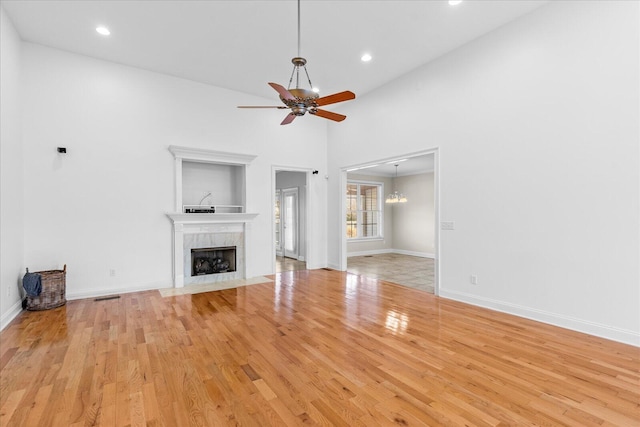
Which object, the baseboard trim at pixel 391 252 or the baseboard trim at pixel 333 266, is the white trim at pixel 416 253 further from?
the baseboard trim at pixel 333 266

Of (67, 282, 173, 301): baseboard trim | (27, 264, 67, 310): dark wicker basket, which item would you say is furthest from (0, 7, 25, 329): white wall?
(67, 282, 173, 301): baseboard trim

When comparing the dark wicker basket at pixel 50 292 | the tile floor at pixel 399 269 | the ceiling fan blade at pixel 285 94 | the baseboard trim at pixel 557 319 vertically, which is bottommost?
the tile floor at pixel 399 269

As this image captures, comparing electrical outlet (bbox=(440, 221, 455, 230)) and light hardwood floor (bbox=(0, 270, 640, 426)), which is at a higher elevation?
electrical outlet (bbox=(440, 221, 455, 230))

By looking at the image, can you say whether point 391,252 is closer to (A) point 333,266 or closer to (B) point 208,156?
(A) point 333,266

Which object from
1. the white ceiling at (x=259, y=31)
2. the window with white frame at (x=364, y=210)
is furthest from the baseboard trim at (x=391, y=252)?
the white ceiling at (x=259, y=31)

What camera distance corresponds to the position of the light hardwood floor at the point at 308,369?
201 centimetres

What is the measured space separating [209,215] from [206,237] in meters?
0.45

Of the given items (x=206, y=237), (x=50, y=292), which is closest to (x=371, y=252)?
(x=206, y=237)

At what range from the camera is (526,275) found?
3873mm

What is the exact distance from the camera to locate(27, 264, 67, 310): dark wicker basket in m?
4.18

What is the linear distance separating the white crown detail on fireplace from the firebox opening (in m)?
0.07

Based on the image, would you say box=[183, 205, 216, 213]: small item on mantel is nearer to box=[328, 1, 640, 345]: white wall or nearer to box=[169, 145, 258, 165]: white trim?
box=[169, 145, 258, 165]: white trim

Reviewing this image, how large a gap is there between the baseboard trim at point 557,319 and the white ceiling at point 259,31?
381 centimetres

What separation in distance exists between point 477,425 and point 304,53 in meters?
5.02
